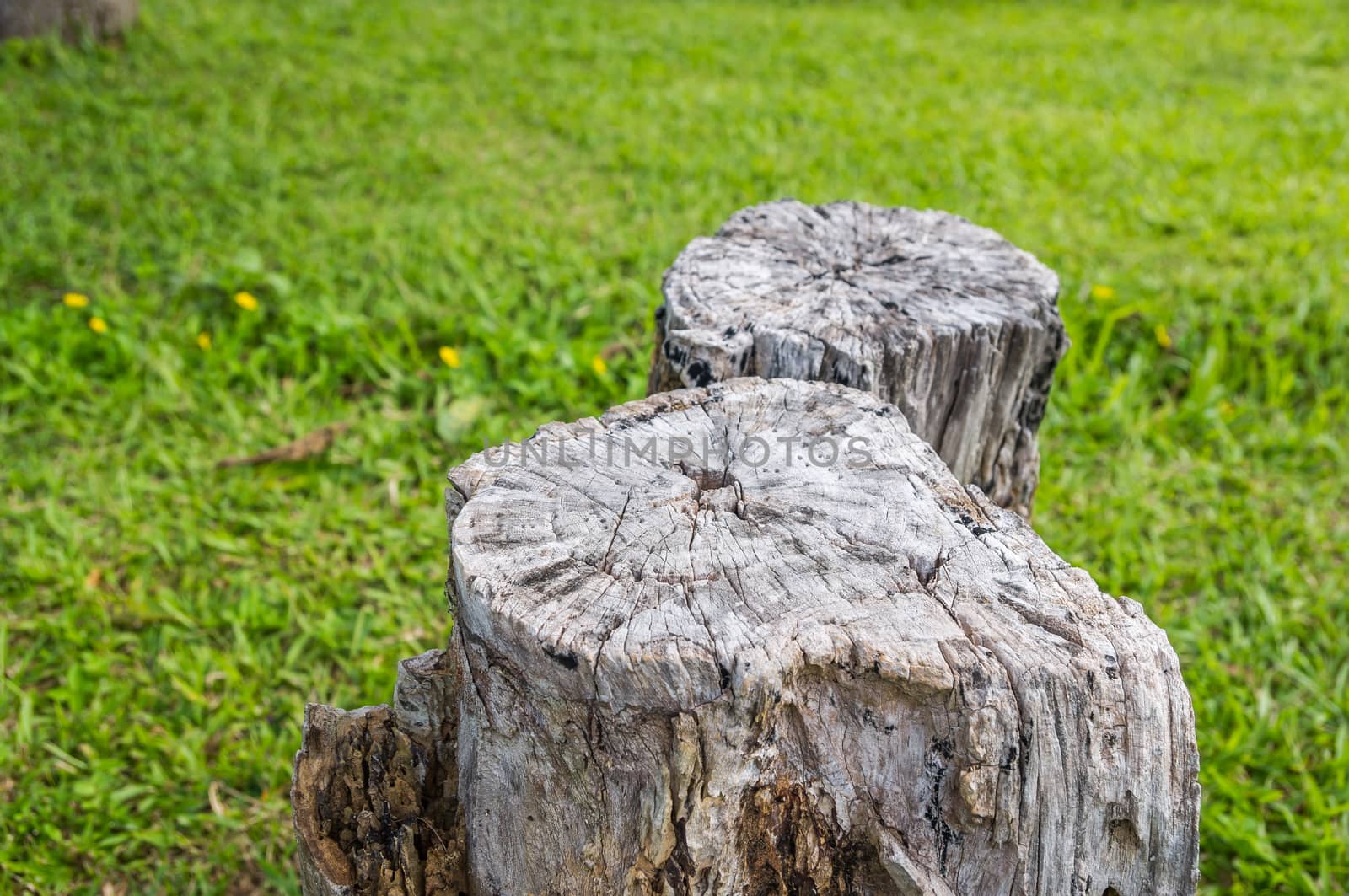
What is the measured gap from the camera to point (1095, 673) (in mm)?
1147

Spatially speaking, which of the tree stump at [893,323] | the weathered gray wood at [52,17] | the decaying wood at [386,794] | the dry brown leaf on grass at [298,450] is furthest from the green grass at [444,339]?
the tree stump at [893,323]

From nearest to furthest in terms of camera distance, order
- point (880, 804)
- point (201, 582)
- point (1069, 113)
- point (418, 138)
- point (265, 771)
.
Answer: point (880, 804)
point (265, 771)
point (201, 582)
point (418, 138)
point (1069, 113)

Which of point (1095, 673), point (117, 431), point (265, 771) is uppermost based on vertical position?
point (1095, 673)

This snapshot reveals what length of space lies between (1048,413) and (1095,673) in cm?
256

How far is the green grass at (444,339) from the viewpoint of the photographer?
2.46 meters

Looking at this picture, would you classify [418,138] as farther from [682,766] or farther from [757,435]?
[682,766]

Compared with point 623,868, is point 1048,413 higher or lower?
lower

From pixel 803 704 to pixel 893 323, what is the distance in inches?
34.2

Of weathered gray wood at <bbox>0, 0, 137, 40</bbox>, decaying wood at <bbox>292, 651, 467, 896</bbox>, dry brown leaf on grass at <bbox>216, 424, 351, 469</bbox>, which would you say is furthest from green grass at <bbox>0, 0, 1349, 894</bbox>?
decaying wood at <bbox>292, 651, 467, 896</bbox>

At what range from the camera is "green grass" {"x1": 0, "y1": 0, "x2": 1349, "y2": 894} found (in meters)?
2.46

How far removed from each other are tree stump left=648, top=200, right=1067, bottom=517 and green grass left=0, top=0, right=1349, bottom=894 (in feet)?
3.68

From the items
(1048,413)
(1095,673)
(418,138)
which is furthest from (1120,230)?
(1095,673)

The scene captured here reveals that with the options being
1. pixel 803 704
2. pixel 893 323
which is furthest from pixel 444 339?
pixel 803 704

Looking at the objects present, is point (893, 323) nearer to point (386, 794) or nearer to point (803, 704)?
point (803, 704)
